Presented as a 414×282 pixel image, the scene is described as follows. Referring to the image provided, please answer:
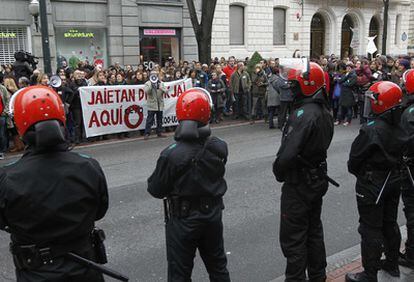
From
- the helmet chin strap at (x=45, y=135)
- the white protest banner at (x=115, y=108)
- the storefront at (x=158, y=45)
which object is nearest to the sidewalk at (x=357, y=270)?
the helmet chin strap at (x=45, y=135)

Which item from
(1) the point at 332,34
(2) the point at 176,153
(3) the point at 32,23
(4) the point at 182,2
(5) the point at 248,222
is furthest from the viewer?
(1) the point at 332,34

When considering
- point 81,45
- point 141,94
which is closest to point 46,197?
point 141,94

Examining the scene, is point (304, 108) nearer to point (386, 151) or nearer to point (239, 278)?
point (386, 151)

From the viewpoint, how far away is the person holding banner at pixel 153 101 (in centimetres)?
1259

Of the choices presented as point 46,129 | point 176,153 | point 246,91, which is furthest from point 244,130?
point 46,129

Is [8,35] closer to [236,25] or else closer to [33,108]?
[236,25]

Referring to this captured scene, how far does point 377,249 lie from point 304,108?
1416 millimetres

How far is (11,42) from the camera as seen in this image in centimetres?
1883

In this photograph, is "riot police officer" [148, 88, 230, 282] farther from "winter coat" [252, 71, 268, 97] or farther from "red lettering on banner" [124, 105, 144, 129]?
"winter coat" [252, 71, 268, 97]

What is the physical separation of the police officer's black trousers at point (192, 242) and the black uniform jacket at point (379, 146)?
1396 millimetres

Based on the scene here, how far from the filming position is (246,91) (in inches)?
604

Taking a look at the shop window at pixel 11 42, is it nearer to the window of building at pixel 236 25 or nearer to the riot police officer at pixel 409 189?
the window of building at pixel 236 25

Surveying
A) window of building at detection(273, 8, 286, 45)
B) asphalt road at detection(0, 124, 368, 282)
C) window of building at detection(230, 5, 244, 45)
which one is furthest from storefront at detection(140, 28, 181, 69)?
asphalt road at detection(0, 124, 368, 282)

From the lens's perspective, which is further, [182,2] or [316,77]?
[182,2]
